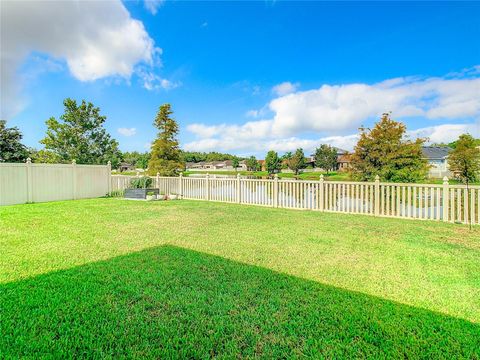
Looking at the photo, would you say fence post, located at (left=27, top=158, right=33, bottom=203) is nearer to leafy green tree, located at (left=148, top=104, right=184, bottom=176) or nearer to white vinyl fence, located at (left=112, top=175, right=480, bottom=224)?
white vinyl fence, located at (left=112, top=175, right=480, bottom=224)

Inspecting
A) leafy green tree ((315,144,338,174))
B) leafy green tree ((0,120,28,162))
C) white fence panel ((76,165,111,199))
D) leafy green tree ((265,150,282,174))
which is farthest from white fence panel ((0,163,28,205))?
leafy green tree ((315,144,338,174))

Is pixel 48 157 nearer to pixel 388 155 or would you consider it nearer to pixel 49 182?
pixel 49 182

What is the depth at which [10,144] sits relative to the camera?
17.5 metres

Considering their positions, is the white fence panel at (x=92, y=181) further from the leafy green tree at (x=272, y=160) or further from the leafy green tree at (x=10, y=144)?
the leafy green tree at (x=272, y=160)

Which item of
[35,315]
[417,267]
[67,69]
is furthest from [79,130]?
[417,267]

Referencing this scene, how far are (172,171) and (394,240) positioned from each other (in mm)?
14352

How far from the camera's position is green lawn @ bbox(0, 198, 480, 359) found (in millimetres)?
1719

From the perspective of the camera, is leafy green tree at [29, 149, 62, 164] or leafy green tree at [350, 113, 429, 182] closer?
leafy green tree at [350, 113, 429, 182]

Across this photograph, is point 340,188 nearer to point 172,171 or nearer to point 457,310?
point 457,310

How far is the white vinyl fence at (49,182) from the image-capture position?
9289 mm

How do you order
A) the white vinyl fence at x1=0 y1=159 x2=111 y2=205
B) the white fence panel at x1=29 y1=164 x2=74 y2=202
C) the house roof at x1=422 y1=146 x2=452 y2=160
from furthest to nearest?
the house roof at x1=422 y1=146 x2=452 y2=160 < the white fence panel at x1=29 y1=164 x2=74 y2=202 < the white vinyl fence at x1=0 y1=159 x2=111 y2=205

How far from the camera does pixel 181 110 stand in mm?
17328

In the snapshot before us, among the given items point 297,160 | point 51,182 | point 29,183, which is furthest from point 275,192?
point 297,160

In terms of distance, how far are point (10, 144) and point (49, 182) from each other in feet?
36.1
